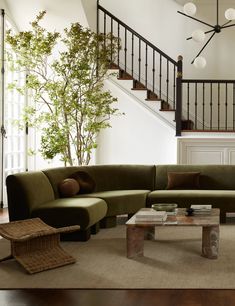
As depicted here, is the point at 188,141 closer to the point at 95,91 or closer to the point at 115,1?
the point at 95,91

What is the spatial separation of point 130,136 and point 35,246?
530 centimetres

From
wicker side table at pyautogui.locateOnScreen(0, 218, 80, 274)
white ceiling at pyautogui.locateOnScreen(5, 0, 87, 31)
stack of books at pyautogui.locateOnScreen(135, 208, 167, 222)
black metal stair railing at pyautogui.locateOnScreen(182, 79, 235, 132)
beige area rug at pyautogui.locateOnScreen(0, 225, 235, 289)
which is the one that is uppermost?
white ceiling at pyautogui.locateOnScreen(5, 0, 87, 31)

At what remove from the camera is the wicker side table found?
4609mm

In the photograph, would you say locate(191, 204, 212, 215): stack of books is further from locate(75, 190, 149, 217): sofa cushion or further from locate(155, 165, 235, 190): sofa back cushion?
locate(155, 165, 235, 190): sofa back cushion

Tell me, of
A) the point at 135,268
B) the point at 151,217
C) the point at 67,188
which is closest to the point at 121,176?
the point at 67,188

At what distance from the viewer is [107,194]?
22.5 feet

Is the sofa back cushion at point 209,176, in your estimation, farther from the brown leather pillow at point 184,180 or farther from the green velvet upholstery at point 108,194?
the brown leather pillow at point 184,180

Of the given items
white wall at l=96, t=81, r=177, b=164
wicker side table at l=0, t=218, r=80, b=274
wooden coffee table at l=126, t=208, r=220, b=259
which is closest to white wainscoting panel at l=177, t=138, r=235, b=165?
white wall at l=96, t=81, r=177, b=164

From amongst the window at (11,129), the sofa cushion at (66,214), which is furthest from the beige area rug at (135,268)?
the window at (11,129)

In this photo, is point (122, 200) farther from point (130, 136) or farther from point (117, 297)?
Result: point (130, 136)

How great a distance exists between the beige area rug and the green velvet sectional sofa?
336 mm

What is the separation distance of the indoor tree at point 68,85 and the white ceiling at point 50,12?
1.17 feet

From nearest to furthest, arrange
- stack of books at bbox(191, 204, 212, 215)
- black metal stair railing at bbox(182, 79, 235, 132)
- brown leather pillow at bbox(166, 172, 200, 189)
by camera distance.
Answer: stack of books at bbox(191, 204, 212, 215), brown leather pillow at bbox(166, 172, 200, 189), black metal stair railing at bbox(182, 79, 235, 132)

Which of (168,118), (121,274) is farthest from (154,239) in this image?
(168,118)
